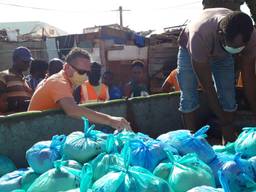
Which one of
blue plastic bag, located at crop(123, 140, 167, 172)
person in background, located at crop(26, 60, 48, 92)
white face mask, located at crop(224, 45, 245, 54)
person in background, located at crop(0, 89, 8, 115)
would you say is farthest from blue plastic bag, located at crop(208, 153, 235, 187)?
person in background, located at crop(26, 60, 48, 92)

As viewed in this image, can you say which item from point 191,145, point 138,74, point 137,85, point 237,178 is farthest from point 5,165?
point 138,74

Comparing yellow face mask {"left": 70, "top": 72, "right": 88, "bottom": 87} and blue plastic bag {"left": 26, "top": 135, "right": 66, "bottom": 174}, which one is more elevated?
yellow face mask {"left": 70, "top": 72, "right": 88, "bottom": 87}

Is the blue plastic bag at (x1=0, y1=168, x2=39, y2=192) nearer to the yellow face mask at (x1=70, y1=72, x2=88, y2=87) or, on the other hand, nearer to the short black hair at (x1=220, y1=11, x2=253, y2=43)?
the yellow face mask at (x1=70, y1=72, x2=88, y2=87)

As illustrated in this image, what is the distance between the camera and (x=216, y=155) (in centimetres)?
Answer: 247

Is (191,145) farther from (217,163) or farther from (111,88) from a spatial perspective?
(111,88)

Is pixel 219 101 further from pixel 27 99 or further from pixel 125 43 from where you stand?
pixel 125 43

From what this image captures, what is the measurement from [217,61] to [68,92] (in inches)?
52.2

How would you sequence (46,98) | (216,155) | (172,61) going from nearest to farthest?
(216,155) < (46,98) < (172,61)

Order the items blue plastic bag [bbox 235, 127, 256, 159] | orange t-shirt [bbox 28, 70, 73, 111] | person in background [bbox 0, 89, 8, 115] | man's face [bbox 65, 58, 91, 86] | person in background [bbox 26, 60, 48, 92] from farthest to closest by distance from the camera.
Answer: person in background [bbox 26, 60, 48, 92] < person in background [bbox 0, 89, 8, 115] < man's face [bbox 65, 58, 91, 86] < orange t-shirt [bbox 28, 70, 73, 111] < blue plastic bag [bbox 235, 127, 256, 159]

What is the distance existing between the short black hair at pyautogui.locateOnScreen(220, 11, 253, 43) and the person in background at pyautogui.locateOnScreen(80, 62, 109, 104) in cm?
294

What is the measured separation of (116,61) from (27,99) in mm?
7421

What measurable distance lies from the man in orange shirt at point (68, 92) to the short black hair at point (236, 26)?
101 cm

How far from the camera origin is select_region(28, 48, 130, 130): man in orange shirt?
3.03m

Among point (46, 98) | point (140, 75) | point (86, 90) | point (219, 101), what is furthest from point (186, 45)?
point (140, 75)
